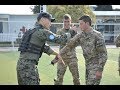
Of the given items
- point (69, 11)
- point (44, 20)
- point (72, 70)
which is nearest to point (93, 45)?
point (44, 20)

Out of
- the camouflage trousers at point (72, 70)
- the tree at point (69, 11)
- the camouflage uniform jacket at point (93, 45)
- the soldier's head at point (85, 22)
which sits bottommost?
the camouflage trousers at point (72, 70)

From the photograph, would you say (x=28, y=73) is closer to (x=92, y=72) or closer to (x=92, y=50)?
(x=92, y=72)

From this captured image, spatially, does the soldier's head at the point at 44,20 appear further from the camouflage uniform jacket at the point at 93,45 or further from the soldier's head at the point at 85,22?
the camouflage uniform jacket at the point at 93,45

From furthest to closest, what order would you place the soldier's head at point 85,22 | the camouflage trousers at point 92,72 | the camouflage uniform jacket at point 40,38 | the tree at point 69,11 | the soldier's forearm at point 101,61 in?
the tree at point 69,11 → the soldier's head at point 85,22 → the camouflage trousers at point 92,72 → the soldier's forearm at point 101,61 → the camouflage uniform jacket at point 40,38

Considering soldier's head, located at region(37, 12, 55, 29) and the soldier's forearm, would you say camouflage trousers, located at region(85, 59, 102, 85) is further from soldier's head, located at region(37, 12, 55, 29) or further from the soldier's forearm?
soldier's head, located at region(37, 12, 55, 29)

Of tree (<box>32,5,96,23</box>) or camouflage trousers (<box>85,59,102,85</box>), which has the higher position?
tree (<box>32,5,96,23</box>)

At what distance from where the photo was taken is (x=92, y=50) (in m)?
7.39

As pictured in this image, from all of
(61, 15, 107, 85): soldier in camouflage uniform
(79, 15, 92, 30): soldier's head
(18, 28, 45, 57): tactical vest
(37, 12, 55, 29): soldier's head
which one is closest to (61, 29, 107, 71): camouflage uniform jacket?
(61, 15, 107, 85): soldier in camouflage uniform

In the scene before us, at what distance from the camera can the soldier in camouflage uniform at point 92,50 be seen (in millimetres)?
7137

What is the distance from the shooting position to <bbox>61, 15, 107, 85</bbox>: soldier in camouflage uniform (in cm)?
714

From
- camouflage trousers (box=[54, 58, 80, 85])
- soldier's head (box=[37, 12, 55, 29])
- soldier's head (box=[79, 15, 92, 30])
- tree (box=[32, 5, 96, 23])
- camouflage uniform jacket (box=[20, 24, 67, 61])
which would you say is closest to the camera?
camouflage uniform jacket (box=[20, 24, 67, 61])

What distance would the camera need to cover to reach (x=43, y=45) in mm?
6789

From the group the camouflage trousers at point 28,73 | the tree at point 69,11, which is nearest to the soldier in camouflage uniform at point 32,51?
the camouflage trousers at point 28,73
